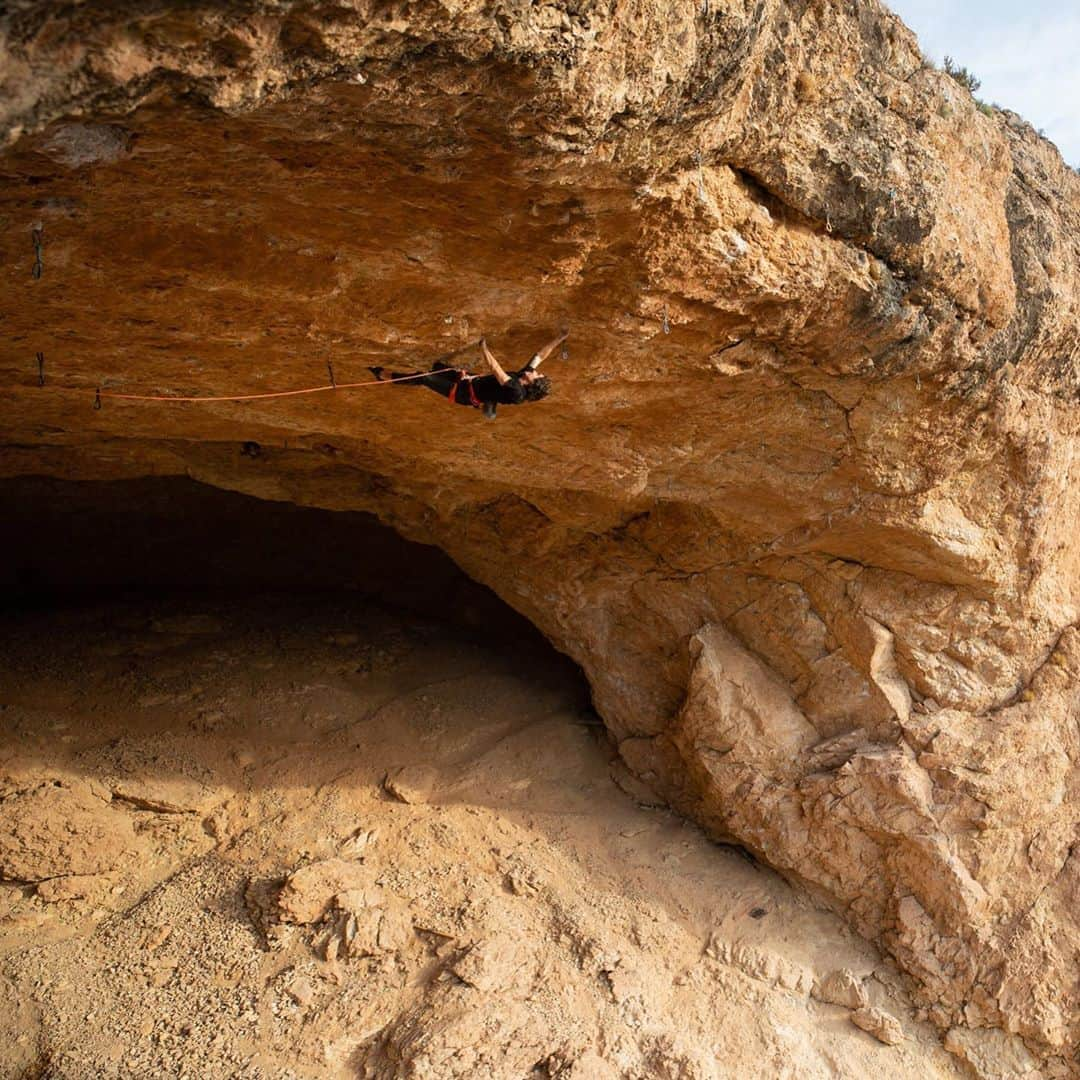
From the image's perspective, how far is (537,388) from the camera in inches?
177

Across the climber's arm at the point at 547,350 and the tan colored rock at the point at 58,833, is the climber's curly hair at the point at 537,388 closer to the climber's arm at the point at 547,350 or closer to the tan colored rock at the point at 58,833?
the climber's arm at the point at 547,350

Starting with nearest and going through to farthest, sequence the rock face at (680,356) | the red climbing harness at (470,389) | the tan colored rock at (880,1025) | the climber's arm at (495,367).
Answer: the rock face at (680,356)
the climber's arm at (495,367)
the red climbing harness at (470,389)
the tan colored rock at (880,1025)

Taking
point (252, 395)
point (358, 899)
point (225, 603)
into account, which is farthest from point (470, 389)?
point (225, 603)

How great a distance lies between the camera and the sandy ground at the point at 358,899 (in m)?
5.44

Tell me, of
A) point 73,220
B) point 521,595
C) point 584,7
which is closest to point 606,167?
point 584,7

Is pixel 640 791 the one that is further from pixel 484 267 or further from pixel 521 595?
pixel 484 267

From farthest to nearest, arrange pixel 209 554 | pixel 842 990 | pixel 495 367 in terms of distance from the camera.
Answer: pixel 209 554 < pixel 842 990 < pixel 495 367

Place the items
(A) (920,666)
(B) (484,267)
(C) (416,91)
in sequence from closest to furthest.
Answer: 1. (C) (416,91)
2. (B) (484,267)
3. (A) (920,666)

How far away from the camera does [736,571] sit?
6719mm

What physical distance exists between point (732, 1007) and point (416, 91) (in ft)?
18.7

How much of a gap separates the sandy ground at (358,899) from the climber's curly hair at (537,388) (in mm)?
3570

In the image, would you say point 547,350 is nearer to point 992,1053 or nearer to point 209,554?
point 992,1053

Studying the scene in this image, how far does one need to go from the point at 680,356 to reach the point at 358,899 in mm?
4032

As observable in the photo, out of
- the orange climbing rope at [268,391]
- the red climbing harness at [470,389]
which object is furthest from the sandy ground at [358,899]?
the red climbing harness at [470,389]
